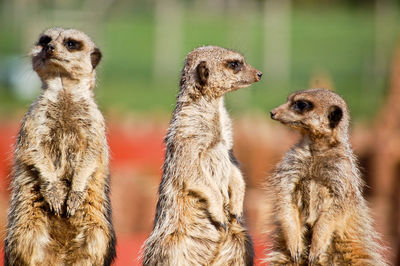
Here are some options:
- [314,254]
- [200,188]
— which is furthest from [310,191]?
[200,188]

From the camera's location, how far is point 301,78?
23328 millimetres

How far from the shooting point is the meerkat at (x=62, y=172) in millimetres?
4922

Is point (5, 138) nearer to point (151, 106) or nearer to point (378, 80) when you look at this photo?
point (151, 106)

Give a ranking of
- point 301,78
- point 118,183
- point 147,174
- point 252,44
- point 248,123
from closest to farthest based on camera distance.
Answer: point 118,183 → point 147,174 → point 248,123 → point 301,78 → point 252,44

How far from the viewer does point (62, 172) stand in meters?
5.11

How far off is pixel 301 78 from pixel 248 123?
371 inches

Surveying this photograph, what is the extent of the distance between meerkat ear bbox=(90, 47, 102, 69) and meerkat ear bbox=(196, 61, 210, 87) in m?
0.74

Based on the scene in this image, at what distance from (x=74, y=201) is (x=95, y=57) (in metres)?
1.09

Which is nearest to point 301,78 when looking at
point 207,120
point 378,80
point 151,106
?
point 378,80

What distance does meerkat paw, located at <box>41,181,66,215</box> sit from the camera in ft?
16.2

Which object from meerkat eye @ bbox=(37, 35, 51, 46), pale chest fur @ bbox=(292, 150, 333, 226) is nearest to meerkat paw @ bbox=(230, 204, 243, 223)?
pale chest fur @ bbox=(292, 150, 333, 226)

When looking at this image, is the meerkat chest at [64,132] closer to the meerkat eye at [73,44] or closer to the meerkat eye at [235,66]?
the meerkat eye at [73,44]

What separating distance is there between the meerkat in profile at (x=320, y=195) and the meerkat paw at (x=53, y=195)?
4.55 ft

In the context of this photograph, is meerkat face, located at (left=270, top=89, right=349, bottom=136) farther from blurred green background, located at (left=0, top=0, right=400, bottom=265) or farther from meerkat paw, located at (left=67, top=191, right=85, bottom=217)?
blurred green background, located at (left=0, top=0, right=400, bottom=265)
